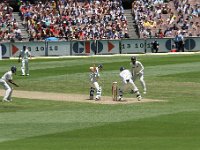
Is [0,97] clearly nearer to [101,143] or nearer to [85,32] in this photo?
[101,143]

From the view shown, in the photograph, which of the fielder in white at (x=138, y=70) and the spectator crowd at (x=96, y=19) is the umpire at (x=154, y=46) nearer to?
the spectator crowd at (x=96, y=19)

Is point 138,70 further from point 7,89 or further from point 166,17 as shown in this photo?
point 166,17

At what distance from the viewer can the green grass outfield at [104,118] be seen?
70.2 feet

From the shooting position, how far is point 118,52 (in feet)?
228

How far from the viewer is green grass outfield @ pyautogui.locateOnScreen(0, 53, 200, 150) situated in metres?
21.4

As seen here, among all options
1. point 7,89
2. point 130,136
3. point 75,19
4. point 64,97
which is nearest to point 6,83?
point 7,89

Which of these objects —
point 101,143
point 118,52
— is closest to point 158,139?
point 101,143

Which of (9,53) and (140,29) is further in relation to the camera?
(140,29)

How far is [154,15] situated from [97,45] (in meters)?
12.6

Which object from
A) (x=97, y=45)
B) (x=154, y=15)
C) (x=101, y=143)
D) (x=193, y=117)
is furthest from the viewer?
(x=154, y=15)

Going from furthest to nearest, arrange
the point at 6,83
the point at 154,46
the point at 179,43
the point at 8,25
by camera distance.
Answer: the point at 179,43, the point at 154,46, the point at 8,25, the point at 6,83

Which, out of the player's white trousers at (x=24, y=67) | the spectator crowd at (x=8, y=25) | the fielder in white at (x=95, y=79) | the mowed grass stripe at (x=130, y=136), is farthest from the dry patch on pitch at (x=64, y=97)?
the spectator crowd at (x=8, y=25)

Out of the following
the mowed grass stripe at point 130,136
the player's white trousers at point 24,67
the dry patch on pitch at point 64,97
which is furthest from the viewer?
the player's white trousers at point 24,67

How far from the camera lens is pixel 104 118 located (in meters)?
27.5
